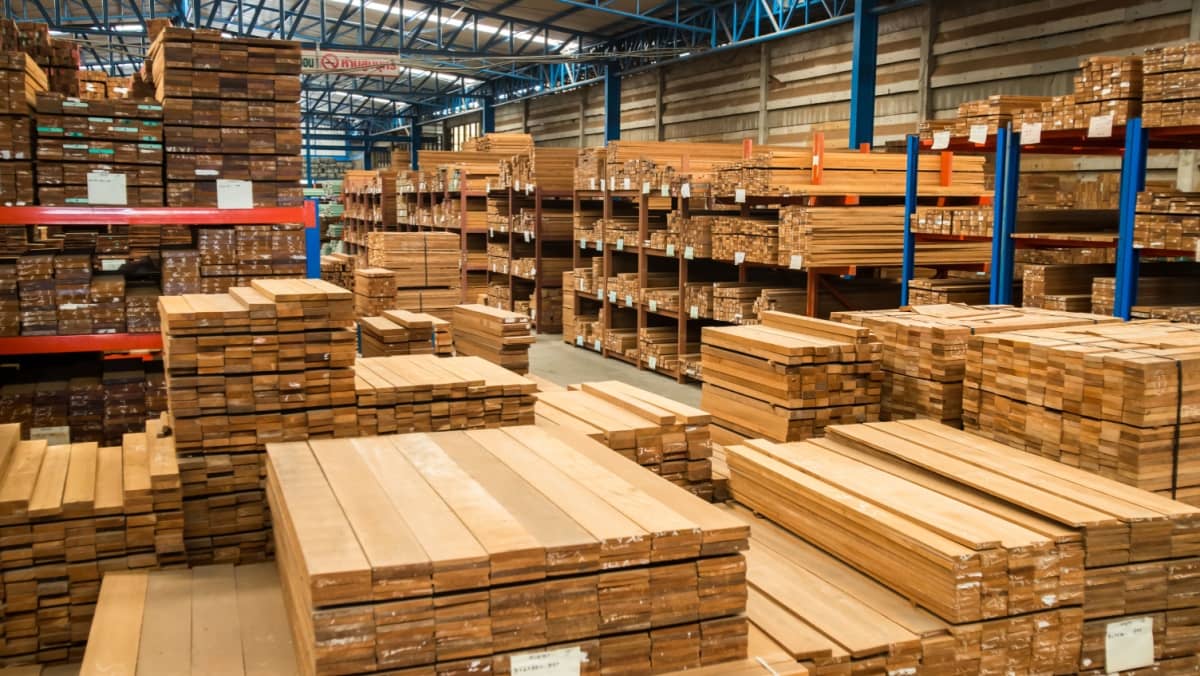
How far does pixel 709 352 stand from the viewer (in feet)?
23.3

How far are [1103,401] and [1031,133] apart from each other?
404 cm

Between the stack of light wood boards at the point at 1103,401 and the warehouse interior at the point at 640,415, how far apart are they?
0.02m

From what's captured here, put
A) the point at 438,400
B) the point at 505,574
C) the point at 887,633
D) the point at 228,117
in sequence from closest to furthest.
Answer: the point at 505,574 → the point at 887,633 → the point at 438,400 → the point at 228,117

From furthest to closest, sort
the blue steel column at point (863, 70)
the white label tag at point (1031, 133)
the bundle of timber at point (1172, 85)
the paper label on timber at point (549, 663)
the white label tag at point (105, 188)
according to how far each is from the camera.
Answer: the blue steel column at point (863, 70) → the white label tag at point (1031, 133) → the white label tag at point (105, 188) → the bundle of timber at point (1172, 85) → the paper label on timber at point (549, 663)

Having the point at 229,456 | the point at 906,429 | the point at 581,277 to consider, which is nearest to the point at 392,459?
the point at 229,456

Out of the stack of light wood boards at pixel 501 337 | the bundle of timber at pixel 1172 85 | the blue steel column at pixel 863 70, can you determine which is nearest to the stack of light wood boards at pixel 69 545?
the stack of light wood boards at pixel 501 337

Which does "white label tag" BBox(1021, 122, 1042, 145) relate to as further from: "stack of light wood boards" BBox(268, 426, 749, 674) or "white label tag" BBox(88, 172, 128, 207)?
"white label tag" BBox(88, 172, 128, 207)

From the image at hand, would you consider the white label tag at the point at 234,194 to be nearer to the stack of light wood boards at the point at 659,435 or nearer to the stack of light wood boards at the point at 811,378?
the stack of light wood boards at the point at 659,435

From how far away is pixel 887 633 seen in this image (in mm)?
3695

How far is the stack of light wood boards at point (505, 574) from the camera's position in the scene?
289cm

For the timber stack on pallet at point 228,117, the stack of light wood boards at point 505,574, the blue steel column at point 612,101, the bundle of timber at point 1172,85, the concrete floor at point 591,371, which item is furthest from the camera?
the blue steel column at point 612,101

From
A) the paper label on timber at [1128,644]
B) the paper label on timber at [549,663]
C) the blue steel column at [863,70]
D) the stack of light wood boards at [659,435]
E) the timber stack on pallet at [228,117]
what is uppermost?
the blue steel column at [863,70]

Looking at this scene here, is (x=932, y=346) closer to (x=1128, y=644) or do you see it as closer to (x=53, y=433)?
→ (x=1128, y=644)

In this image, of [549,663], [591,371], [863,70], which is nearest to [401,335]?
[591,371]
